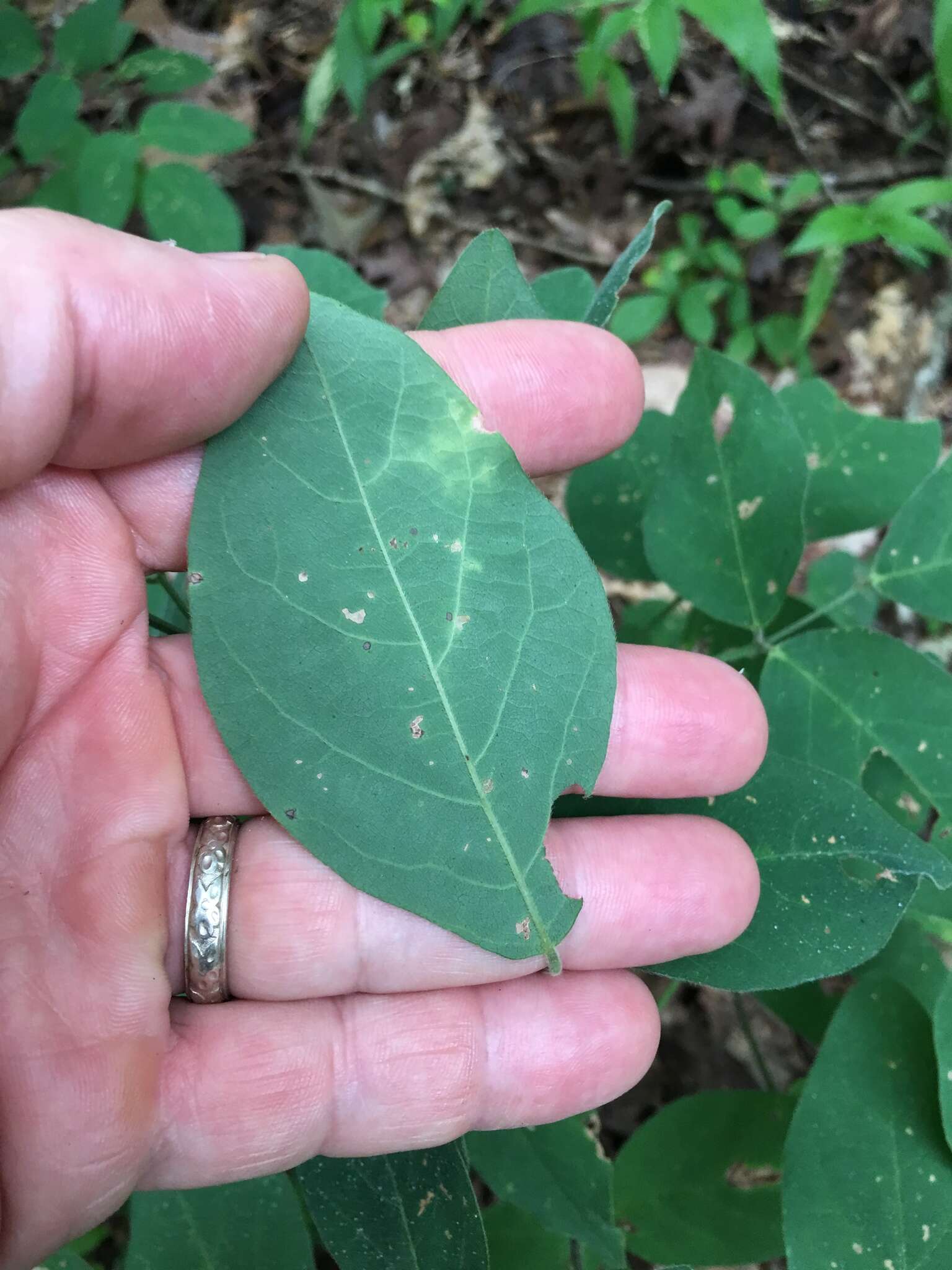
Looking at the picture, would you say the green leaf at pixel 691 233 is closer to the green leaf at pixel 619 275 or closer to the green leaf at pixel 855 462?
the green leaf at pixel 855 462

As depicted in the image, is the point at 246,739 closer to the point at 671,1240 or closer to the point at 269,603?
the point at 269,603

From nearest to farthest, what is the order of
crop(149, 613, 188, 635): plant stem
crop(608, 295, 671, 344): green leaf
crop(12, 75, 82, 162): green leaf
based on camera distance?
crop(149, 613, 188, 635): plant stem < crop(12, 75, 82, 162): green leaf < crop(608, 295, 671, 344): green leaf

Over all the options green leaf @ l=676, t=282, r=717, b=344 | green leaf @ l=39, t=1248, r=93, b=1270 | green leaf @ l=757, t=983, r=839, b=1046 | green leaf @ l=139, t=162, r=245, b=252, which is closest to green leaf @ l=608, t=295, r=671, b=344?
green leaf @ l=676, t=282, r=717, b=344

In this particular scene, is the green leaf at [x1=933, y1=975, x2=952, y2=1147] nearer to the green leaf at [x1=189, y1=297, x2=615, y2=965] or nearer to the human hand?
the human hand

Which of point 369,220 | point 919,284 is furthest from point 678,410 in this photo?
point 369,220

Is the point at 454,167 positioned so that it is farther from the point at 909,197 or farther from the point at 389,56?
the point at 909,197

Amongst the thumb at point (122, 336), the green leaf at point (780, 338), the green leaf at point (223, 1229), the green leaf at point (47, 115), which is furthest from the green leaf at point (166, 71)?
the green leaf at point (223, 1229)
